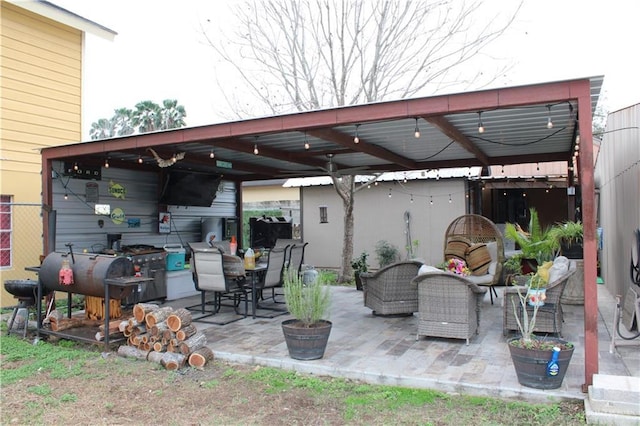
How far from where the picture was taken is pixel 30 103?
321 inches

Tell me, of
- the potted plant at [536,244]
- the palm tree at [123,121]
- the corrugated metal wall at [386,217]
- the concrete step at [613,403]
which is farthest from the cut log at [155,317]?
the palm tree at [123,121]

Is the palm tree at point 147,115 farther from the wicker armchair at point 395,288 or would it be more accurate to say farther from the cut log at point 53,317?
the wicker armchair at point 395,288

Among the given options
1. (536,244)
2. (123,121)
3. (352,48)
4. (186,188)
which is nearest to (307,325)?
(536,244)

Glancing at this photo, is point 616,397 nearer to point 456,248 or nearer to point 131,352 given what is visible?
point 131,352

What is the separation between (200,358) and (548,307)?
3630 mm

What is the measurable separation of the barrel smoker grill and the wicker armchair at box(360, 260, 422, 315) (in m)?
→ 3.04

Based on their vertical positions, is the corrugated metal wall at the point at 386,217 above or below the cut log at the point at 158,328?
above

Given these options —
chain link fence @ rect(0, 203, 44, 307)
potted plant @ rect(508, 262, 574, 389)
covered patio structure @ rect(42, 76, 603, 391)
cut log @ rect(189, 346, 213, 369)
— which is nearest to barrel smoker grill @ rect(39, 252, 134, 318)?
cut log @ rect(189, 346, 213, 369)

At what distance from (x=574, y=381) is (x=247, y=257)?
4.35 meters

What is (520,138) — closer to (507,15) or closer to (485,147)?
(485,147)

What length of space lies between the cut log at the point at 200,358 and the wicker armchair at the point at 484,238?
153 inches

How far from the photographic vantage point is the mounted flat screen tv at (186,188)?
945 centimetres

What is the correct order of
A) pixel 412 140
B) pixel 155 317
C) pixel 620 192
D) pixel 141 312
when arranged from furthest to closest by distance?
pixel 620 192 → pixel 412 140 → pixel 141 312 → pixel 155 317

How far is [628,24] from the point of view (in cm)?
1057
